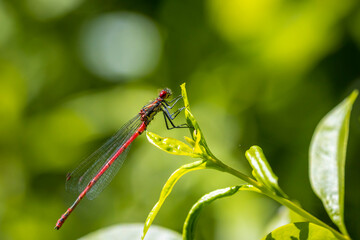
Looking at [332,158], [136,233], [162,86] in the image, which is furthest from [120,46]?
[332,158]

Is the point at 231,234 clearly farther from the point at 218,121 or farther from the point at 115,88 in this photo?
the point at 115,88

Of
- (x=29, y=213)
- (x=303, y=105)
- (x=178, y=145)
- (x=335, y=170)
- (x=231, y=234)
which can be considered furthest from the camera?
(x=29, y=213)

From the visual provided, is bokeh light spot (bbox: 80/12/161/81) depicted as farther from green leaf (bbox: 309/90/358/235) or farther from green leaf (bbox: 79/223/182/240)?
green leaf (bbox: 309/90/358/235)

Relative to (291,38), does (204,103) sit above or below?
below

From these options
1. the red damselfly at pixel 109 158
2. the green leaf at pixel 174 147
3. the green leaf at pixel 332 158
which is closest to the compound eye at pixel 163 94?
the red damselfly at pixel 109 158

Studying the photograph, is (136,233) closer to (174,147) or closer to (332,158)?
(174,147)

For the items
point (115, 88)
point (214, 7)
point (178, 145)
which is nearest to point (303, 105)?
point (214, 7)

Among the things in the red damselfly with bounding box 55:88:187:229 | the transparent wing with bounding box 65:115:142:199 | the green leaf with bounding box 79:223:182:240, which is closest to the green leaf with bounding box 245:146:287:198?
the green leaf with bounding box 79:223:182:240
